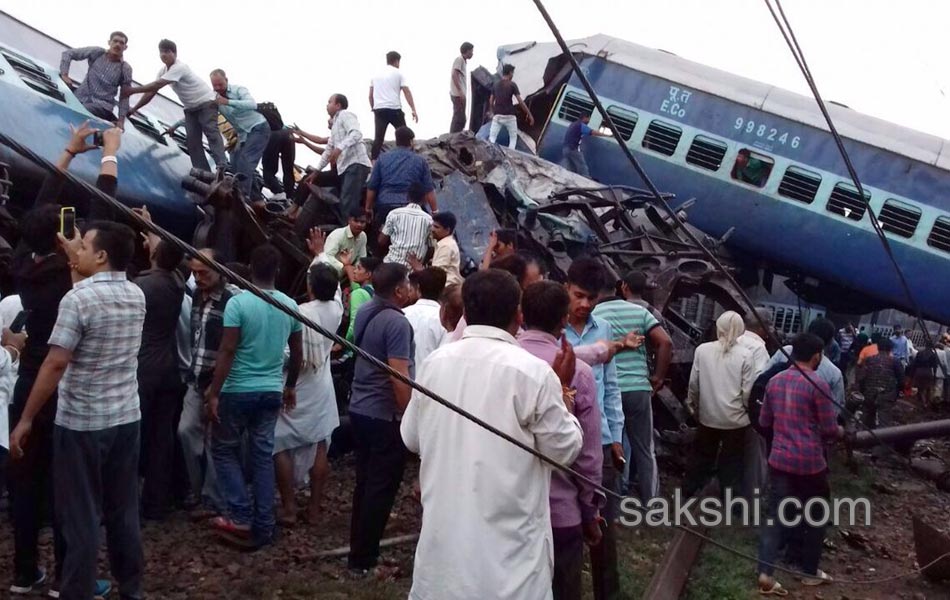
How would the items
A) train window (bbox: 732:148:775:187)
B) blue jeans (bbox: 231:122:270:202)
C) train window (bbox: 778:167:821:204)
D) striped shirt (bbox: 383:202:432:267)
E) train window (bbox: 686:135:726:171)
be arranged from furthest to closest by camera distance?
train window (bbox: 686:135:726:171), train window (bbox: 732:148:775:187), train window (bbox: 778:167:821:204), blue jeans (bbox: 231:122:270:202), striped shirt (bbox: 383:202:432:267)

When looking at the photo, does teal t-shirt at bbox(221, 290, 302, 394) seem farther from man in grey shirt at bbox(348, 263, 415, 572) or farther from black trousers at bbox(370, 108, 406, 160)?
black trousers at bbox(370, 108, 406, 160)

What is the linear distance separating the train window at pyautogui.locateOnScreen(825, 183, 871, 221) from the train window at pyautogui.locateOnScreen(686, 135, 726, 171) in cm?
169

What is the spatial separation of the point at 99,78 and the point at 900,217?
34.3ft

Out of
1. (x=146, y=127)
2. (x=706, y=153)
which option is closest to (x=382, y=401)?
(x=146, y=127)

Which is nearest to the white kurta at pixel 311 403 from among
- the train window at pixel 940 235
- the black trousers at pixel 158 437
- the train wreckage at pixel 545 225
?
the black trousers at pixel 158 437

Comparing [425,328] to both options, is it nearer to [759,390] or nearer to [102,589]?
[102,589]

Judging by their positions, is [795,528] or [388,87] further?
[388,87]

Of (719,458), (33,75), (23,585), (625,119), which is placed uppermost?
(625,119)

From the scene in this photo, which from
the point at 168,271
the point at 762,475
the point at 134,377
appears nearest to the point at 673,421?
the point at 762,475

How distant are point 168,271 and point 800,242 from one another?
→ 35.1 feet

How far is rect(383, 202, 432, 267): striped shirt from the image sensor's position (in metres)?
7.91

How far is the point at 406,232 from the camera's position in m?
7.91

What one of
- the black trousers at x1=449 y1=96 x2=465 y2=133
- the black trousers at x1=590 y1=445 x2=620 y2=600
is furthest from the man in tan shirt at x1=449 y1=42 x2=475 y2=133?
the black trousers at x1=590 y1=445 x2=620 y2=600

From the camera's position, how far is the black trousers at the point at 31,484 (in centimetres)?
437
